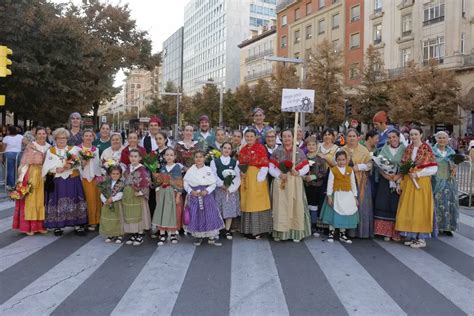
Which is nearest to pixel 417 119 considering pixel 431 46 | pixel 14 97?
pixel 431 46

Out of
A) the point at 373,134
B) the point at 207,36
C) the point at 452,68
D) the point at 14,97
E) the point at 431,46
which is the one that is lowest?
the point at 373,134

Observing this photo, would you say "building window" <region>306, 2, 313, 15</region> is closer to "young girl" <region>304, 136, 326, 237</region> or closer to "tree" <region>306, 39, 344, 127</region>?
"tree" <region>306, 39, 344, 127</region>

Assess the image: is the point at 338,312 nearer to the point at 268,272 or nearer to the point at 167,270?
the point at 268,272

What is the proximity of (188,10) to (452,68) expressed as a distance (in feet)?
293

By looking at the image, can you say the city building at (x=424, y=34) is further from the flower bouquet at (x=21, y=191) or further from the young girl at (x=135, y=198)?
the flower bouquet at (x=21, y=191)

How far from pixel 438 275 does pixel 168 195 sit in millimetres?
4016

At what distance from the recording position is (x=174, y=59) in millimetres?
117562

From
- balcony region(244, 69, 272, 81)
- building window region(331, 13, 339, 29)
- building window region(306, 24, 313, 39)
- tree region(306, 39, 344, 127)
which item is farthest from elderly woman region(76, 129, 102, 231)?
balcony region(244, 69, 272, 81)

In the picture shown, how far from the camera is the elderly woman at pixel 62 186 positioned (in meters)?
6.99

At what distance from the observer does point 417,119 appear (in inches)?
1061

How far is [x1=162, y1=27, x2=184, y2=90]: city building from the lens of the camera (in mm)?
113188

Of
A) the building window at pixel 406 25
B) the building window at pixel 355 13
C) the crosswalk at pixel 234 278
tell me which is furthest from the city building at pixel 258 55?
the crosswalk at pixel 234 278

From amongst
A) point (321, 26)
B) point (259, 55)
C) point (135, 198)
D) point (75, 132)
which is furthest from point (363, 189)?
point (259, 55)

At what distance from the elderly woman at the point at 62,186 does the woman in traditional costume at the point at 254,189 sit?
2758mm
